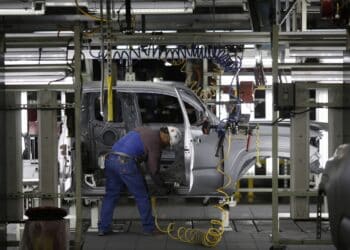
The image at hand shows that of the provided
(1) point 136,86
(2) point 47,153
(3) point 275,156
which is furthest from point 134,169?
(3) point 275,156

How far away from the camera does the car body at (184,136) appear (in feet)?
32.2

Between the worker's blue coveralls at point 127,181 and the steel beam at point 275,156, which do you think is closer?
the steel beam at point 275,156

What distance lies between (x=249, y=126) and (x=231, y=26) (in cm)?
202

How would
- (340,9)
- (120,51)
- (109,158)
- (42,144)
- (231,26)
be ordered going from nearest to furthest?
1. (340,9)
2. (42,144)
3. (109,158)
4. (120,51)
5. (231,26)

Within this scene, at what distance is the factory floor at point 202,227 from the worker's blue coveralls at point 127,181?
25 cm

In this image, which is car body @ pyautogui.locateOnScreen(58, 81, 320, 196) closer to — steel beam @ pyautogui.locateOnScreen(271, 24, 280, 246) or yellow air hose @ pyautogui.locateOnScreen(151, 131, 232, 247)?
yellow air hose @ pyautogui.locateOnScreen(151, 131, 232, 247)

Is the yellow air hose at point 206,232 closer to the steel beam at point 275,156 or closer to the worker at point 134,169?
the worker at point 134,169

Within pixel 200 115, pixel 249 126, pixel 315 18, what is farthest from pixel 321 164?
pixel 315 18

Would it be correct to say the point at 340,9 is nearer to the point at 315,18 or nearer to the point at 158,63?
the point at 315,18

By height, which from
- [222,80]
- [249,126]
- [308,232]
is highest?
[222,80]

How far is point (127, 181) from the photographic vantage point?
8.79 meters

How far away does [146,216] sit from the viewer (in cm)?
879

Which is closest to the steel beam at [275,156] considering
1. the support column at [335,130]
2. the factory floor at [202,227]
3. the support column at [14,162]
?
the factory floor at [202,227]

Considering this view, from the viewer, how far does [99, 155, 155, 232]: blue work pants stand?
344 inches
